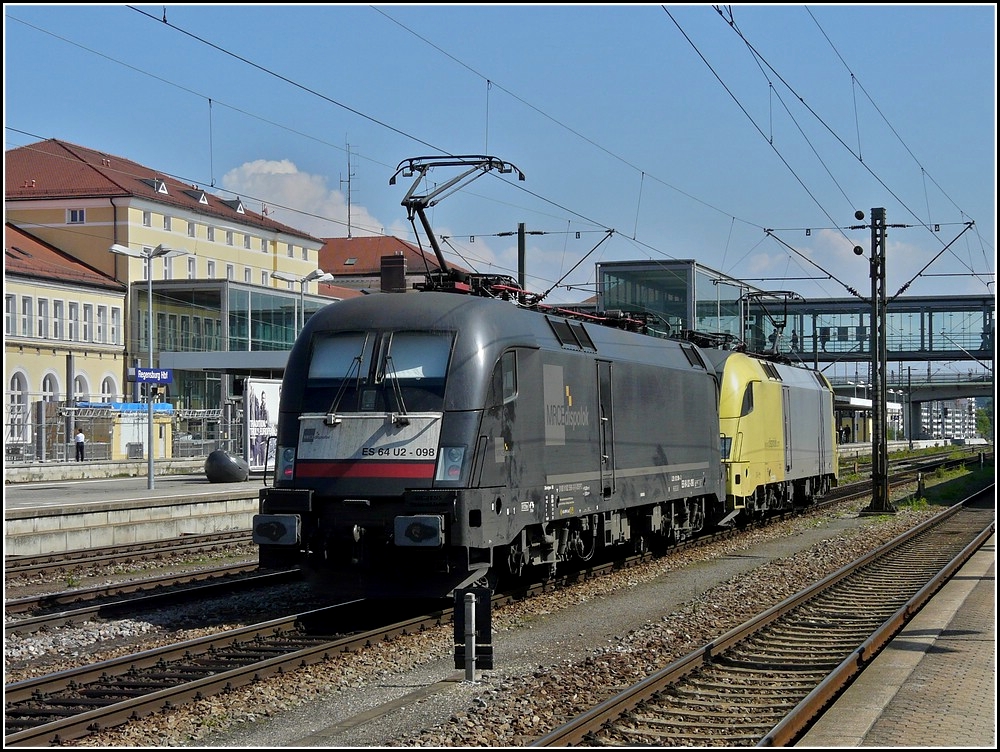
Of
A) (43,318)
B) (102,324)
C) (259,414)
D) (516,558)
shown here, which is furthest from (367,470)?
(102,324)

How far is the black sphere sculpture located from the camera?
34.7 metres

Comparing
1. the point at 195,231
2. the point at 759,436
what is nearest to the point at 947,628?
the point at 759,436

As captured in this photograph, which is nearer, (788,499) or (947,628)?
(947,628)

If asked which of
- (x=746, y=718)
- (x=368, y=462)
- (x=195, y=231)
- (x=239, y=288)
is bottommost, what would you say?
(x=746, y=718)

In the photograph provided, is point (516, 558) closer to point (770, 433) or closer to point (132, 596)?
point (132, 596)

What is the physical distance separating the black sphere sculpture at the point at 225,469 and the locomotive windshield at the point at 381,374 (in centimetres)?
2146

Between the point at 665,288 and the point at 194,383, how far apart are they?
917 inches

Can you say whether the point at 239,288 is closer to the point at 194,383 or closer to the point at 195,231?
the point at 194,383

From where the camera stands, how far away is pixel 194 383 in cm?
6131

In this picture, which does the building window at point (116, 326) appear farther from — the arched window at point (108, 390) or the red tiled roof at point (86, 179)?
the red tiled roof at point (86, 179)

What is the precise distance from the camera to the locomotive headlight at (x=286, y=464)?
13812 mm

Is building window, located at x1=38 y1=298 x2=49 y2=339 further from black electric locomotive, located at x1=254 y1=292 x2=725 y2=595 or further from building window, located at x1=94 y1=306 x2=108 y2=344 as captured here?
black electric locomotive, located at x1=254 y1=292 x2=725 y2=595

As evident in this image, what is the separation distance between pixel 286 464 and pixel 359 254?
94.9 metres

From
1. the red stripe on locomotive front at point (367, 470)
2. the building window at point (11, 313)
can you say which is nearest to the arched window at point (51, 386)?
the building window at point (11, 313)
